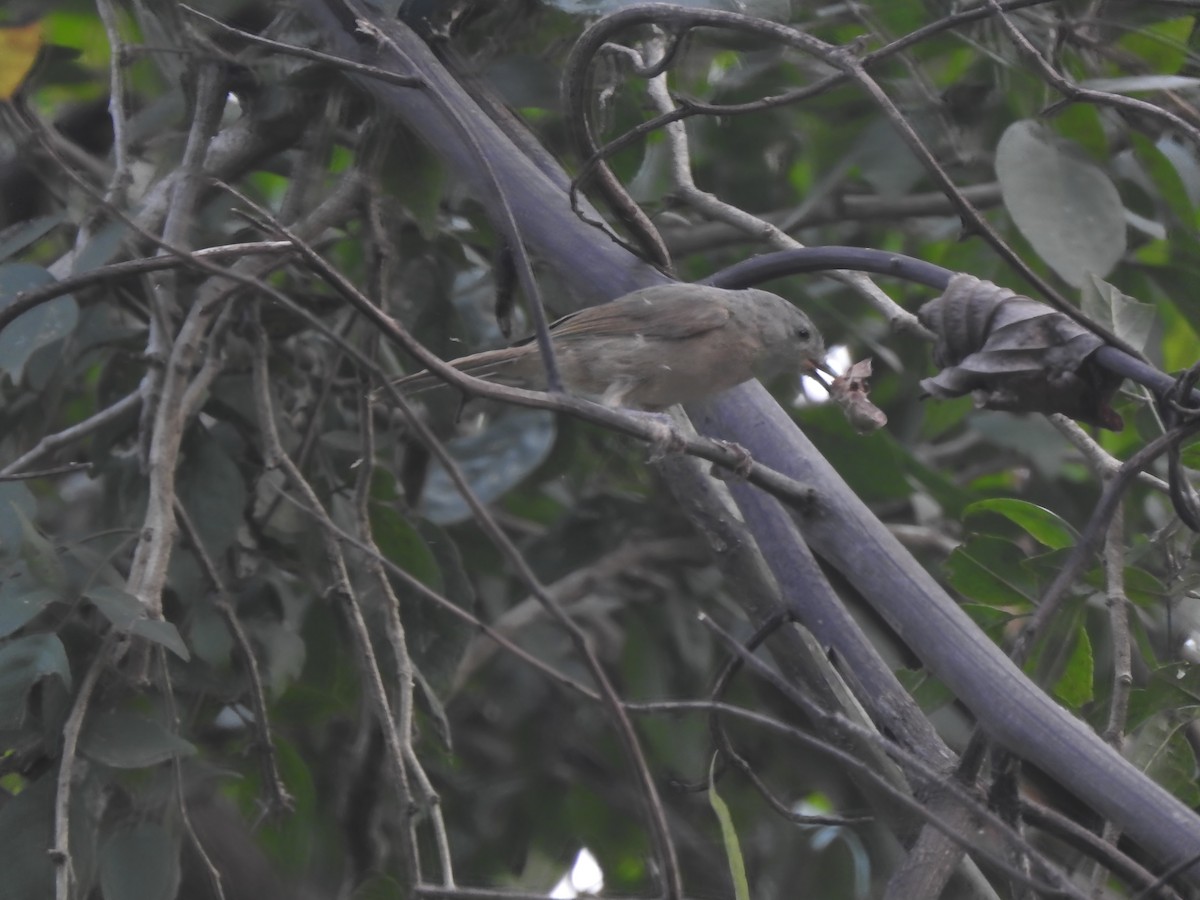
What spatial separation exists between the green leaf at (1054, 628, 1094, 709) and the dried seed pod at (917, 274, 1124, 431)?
2.28 feet

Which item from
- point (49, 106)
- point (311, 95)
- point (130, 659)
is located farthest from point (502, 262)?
point (49, 106)

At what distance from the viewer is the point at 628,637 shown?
14.4 ft

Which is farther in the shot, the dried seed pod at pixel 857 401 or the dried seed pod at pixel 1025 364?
the dried seed pod at pixel 857 401

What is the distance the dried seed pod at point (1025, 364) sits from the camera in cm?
194

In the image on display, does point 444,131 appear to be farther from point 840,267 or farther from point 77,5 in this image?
point 77,5

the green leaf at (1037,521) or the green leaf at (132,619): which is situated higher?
the green leaf at (1037,521)

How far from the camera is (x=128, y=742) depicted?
8.14ft

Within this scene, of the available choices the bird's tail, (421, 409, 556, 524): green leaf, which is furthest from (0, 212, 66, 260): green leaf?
(421, 409, 556, 524): green leaf

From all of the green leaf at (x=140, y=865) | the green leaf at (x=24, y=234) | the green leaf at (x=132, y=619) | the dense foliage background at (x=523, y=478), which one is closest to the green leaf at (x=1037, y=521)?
the dense foliage background at (x=523, y=478)

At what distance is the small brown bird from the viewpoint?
342 centimetres

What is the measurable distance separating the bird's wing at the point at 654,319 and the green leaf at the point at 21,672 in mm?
1398

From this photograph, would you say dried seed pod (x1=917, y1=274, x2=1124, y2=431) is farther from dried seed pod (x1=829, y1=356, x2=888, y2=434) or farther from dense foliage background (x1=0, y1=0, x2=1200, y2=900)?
dried seed pod (x1=829, y1=356, x2=888, y2=434)

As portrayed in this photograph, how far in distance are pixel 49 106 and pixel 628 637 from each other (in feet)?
8.94

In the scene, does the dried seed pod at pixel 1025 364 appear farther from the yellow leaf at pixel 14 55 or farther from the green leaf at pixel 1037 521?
the yellow leaf at pixel 14 55
